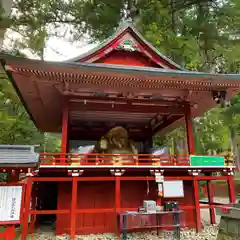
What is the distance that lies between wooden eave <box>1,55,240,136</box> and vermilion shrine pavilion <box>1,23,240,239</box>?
1.3 inches

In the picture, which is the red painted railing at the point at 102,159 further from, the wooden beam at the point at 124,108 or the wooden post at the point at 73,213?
the wooden beam at the point at 124,108

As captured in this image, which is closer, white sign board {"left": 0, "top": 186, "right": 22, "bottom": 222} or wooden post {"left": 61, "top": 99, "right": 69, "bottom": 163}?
white sign board {"left": 0, "top": 186, "right": 22, "bottom": 222}

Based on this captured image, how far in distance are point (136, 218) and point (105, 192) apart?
1710mm

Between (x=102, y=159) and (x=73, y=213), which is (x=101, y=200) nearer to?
(x=73, y=213)

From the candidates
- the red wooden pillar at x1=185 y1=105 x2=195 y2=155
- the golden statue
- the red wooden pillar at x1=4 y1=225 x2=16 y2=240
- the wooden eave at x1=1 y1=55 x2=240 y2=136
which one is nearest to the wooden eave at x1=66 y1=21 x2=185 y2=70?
the wooden eave at x1=1 y1=55 x2=240 y2=136

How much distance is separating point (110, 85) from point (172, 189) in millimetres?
4812

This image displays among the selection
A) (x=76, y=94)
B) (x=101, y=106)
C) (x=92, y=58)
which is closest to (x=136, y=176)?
(x=101, y=106)

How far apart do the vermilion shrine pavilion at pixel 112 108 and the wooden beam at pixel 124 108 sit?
1.7 inches

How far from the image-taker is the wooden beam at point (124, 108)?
37.0ft

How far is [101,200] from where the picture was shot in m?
10.2

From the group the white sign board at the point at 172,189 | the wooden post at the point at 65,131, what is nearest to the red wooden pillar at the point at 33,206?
the wooden post at the point at 65,131

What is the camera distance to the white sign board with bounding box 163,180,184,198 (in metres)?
10.0

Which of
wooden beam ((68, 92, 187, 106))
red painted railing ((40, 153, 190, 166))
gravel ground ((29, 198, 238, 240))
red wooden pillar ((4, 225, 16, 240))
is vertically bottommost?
gravel ground ((29, 198, 238, 240))

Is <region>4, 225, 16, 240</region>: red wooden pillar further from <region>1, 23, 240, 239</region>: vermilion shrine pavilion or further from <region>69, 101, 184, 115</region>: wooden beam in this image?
<region>69, 101, 184, 115</region>: wooden beam
